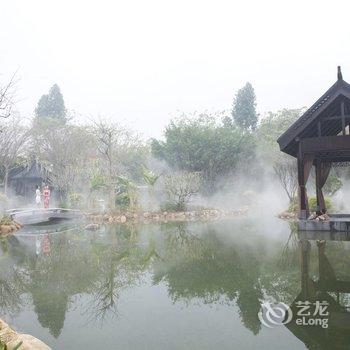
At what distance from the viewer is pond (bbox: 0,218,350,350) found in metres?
4.34

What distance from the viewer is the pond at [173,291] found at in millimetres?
4344

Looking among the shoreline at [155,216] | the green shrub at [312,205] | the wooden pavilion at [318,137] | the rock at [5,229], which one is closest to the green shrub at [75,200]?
the shoreline at [155,216]

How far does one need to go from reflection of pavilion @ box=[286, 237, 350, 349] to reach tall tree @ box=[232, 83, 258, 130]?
43801 millimetres

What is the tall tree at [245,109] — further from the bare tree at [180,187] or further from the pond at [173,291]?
the pond at [173,291]

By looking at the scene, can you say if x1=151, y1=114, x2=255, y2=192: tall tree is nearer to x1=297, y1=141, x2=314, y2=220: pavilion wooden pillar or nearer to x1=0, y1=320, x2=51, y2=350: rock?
x1=297, y1=141, x2=314, y2=220: pavilion wooden pillar

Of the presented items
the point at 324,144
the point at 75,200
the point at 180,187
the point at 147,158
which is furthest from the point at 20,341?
the point at 147,158

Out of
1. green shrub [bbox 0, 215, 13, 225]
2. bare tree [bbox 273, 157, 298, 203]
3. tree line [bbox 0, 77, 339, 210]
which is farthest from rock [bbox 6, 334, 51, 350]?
bare tree [bbox 273, 157, 298, 203]

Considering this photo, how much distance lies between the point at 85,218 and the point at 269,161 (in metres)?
16.9

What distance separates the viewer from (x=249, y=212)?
923 inches

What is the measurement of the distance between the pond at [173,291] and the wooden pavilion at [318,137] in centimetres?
258

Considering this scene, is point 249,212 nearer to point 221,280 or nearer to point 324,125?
point 324,125

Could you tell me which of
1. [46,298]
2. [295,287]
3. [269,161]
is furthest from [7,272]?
[269,161]

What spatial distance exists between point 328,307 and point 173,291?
2539mm

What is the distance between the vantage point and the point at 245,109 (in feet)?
165
